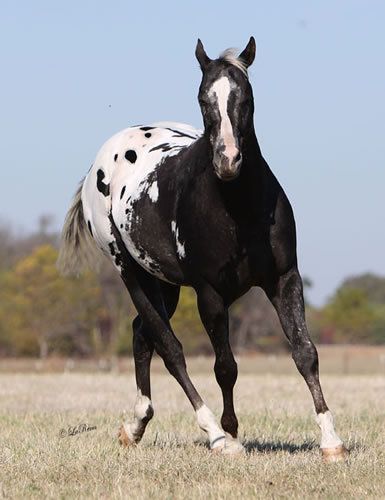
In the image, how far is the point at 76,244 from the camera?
35.3 feet

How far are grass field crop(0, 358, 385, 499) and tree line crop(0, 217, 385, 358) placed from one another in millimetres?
40502

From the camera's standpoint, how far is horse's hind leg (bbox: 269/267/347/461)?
7516mm

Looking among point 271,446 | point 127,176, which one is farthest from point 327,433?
point 127,176

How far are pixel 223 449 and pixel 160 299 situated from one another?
6.12 feet

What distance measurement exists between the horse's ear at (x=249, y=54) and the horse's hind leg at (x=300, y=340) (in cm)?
149

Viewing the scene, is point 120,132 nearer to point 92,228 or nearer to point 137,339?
point 92,228

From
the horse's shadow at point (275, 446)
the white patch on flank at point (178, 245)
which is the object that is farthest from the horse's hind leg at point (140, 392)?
the white patch on flank at point (178, 245)

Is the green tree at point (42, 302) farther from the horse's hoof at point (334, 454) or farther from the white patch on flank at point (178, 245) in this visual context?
the horse's hoof at point (334, 454)

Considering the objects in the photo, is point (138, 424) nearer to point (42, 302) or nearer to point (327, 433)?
point (327, 433)

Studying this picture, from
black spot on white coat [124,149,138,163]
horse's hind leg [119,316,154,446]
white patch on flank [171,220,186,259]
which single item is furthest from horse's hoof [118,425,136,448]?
black spot on white coat [124,149,138,163]

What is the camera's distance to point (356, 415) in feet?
38.7

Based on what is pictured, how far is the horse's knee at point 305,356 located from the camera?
7.64 meters

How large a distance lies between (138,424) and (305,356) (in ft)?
6.69

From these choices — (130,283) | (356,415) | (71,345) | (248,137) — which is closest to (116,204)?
(130,283)
